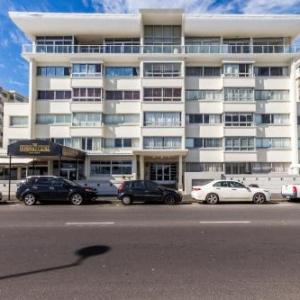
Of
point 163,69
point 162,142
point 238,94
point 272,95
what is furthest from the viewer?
point 272,95

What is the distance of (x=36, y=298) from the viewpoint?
16.3 ft

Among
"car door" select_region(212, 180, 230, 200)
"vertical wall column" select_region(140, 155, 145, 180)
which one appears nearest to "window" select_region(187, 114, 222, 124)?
"vertical wall column" select_region(140, 155, 145, 180)

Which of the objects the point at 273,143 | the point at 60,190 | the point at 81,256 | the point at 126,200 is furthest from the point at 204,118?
the point at 81,256

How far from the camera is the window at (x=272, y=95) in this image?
129 ft

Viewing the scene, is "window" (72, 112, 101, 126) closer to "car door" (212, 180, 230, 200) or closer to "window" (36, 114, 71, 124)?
"window" (36, 114, 71, 124)

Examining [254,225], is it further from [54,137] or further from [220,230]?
[54,137]

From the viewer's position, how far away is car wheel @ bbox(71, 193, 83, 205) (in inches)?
798

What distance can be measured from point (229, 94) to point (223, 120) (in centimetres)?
289

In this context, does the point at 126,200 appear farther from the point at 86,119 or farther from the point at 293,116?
the point at 293,116

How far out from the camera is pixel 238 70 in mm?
39000

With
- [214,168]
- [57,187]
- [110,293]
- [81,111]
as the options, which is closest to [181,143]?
[214,168]

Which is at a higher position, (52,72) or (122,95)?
(52,72)

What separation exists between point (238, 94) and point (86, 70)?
1644 cm

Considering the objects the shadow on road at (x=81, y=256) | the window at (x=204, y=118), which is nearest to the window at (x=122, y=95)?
the window at (x=204, y=118)
